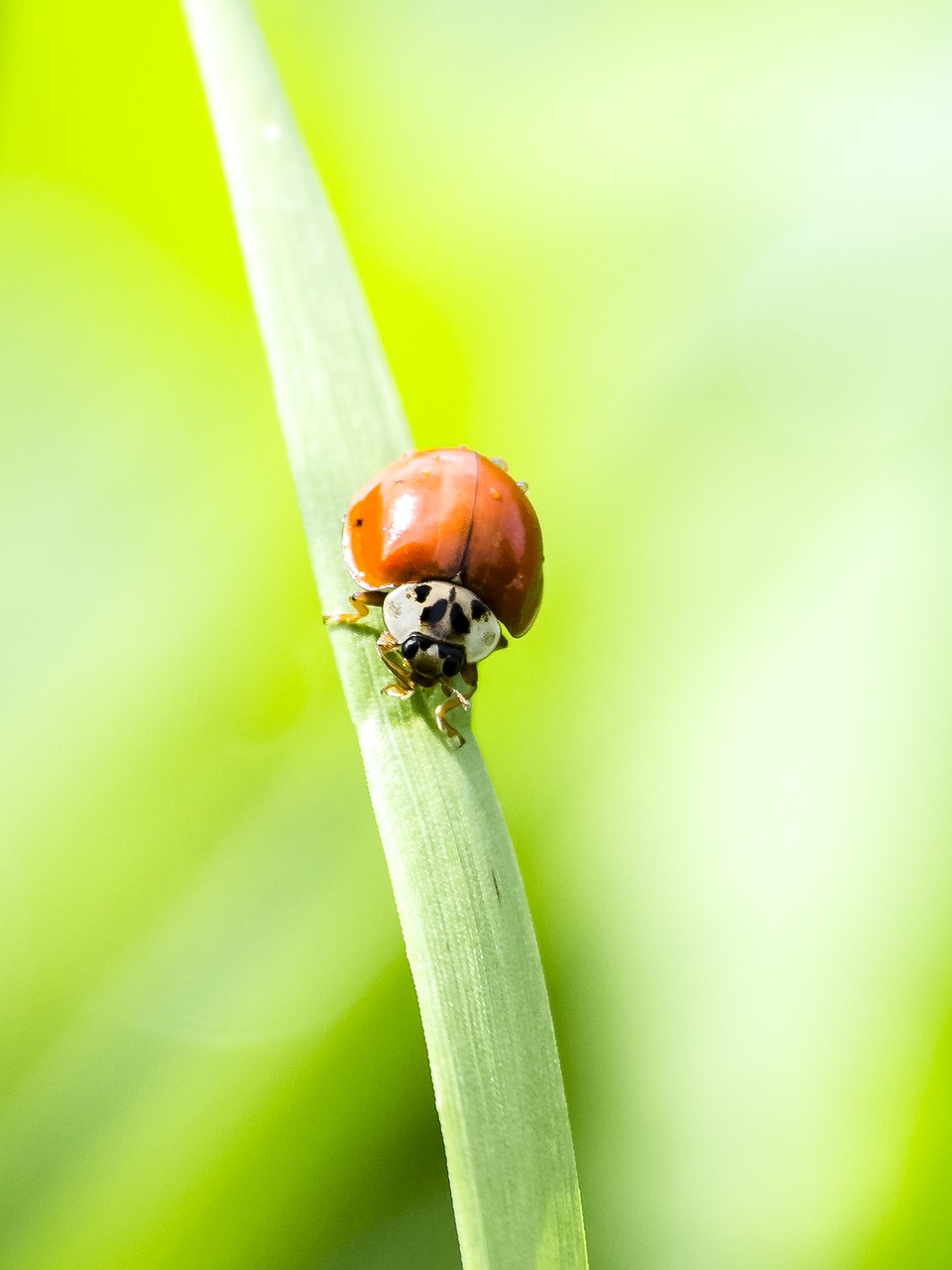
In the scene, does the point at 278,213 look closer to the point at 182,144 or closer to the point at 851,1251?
the point at 182,144

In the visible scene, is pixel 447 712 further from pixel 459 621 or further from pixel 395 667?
pixel 459 621

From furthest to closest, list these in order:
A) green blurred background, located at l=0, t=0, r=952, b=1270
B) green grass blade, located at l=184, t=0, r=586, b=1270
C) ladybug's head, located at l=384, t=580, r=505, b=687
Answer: ladybug's head, located at l=384, t=580, r=505, b=687
green blurred background, located at l=0, t=0, r=952, b=1270
green grass blade, located at l=184, t=0, r=586, b=1270

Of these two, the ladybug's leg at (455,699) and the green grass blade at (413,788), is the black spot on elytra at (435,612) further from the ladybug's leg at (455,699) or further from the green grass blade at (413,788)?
the green grass blade at (413,788)

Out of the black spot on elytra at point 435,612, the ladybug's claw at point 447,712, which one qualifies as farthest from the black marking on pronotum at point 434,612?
the ladybug's claw at point 447,712

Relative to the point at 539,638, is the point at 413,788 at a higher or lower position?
lower

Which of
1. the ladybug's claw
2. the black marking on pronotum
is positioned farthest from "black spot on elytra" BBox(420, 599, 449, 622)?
the ladybug's claw

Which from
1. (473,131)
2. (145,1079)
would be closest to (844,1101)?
(145,1079)

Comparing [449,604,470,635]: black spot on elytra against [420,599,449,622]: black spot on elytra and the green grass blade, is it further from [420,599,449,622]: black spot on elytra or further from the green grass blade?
the green grass blade

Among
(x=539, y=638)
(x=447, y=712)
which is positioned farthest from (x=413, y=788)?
(x=539, y=638)
